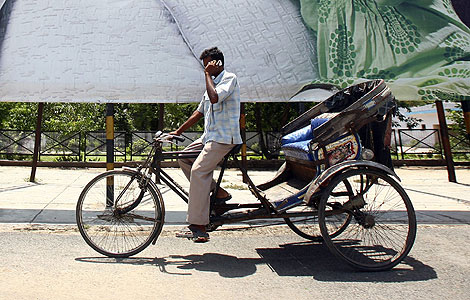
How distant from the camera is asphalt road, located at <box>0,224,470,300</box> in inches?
115

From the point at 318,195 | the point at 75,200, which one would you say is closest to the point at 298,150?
the point at 318,195

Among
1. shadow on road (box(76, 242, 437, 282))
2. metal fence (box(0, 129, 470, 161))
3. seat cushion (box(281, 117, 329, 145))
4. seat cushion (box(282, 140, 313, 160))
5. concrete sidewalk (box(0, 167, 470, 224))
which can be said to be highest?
seat cushion (box(281, 117, 329, 145))

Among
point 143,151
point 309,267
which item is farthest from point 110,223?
point 143,151

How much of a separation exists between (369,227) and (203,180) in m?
1.77

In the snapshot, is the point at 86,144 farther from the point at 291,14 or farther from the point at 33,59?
the point at 291,14

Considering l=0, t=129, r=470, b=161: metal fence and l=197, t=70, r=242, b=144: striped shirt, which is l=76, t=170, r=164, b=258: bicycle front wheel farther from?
l=0, t=129, r=470, b=161: metal fence

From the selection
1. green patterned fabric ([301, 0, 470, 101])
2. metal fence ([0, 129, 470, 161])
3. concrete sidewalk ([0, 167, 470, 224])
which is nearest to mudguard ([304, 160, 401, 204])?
concrete sidewalk ([0, 167, 470, 224])

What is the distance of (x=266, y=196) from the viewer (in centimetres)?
396

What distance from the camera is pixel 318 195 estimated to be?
3.63 meters

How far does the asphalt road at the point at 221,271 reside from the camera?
2920 millimetres

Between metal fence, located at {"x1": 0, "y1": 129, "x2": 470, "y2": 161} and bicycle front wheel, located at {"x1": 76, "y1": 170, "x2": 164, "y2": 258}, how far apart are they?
11762 millimetres

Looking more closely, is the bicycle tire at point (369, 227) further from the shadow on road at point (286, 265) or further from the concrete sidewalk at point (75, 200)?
the concrete sidewalk at point (75, 200)

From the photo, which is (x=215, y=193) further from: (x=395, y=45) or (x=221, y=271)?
(x=395, y=45)

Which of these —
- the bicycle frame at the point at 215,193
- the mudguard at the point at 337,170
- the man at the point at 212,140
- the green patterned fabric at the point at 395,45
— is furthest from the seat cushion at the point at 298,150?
the green patterned fabric at the point at 395,45
